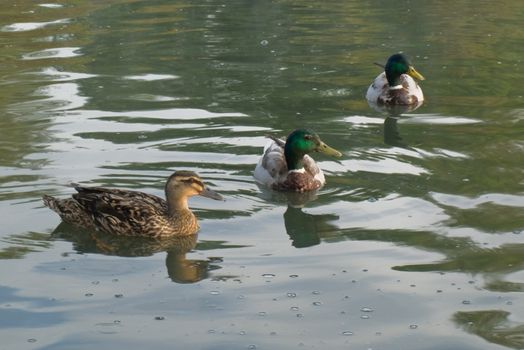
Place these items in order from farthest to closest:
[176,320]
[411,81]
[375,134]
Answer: [411,81] → [375,134] → [176,320]

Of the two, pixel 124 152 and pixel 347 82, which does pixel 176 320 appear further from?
pixel 347 82

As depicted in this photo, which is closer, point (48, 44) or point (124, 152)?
point (124, 152)

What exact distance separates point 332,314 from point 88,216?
2975mm

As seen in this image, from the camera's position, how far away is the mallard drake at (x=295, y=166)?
12.0 m

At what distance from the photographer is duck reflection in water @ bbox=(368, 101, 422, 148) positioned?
44.0ft

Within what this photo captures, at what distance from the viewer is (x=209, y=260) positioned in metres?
9.71

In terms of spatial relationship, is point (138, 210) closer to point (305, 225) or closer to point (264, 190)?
point (305, 225)

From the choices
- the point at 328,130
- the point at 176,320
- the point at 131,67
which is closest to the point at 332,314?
the point at 176,320

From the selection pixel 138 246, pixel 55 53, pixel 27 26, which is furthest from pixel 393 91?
pixel 27 26

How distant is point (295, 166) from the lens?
12.2 m

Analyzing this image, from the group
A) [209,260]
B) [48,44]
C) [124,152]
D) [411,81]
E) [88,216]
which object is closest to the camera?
[209,260]

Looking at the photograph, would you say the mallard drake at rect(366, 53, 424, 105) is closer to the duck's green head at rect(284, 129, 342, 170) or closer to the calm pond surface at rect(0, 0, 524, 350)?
the calm pond surface at rect(0, 0, 524, 350)

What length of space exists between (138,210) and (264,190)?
6.33 ft

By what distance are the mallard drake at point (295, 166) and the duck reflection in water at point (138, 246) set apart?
1.85m
